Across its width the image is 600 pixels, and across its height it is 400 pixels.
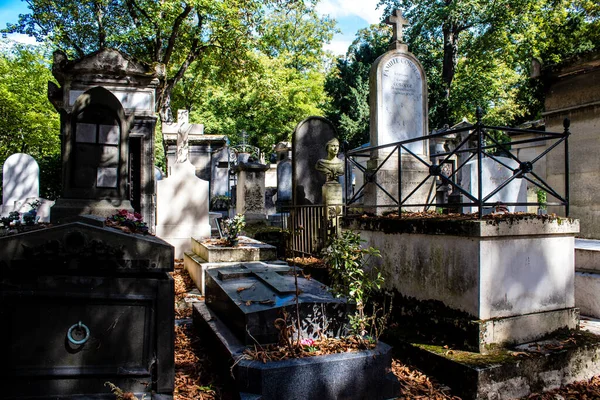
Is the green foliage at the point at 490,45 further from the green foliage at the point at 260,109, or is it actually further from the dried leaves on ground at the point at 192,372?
the dried leaves on ground at the point at 192,372

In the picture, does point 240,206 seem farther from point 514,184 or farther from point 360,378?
point 360,378

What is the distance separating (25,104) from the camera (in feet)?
73.9

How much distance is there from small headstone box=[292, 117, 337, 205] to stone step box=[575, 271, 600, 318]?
556cm

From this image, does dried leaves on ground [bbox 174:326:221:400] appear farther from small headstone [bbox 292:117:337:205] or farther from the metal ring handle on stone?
small headstone [bbox 292:117:337:205]

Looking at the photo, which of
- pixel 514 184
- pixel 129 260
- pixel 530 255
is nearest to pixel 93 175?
pixel 129 260

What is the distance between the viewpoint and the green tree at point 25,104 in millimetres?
22266

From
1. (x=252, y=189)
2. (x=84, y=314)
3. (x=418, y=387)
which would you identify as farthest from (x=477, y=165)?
(x=252, y=189)

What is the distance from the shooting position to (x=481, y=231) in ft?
10.8

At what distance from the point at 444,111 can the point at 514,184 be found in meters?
15.7

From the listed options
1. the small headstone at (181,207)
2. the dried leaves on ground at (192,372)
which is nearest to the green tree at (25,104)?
the small headstone at (181,207)

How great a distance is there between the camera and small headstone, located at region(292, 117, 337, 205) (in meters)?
9.77

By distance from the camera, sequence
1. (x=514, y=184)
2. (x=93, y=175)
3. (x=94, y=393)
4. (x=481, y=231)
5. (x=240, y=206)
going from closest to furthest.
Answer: (x=94, y=393) < (x=481, y=231) < (x=93, y=175) < (x=514, y=184) < (x=240, y=206)

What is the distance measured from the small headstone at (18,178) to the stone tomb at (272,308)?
506 inches

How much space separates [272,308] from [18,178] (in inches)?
558
